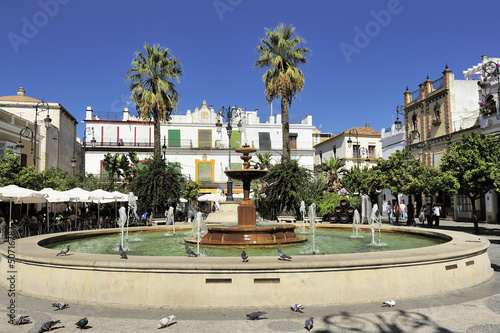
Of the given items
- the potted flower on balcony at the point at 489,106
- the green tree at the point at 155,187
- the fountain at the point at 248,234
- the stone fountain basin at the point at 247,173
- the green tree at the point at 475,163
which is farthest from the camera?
the potted flower on balcony at the point at 489,106

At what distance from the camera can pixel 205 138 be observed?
43375mm

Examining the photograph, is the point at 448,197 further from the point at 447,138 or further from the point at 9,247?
the point at 9,247

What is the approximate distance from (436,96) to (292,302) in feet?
107

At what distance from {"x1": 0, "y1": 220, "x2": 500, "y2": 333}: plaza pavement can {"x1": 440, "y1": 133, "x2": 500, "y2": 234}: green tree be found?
495 inches

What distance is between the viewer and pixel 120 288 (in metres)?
5.78

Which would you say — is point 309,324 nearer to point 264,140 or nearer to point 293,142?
point 264,140

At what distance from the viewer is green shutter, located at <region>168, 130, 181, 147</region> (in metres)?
42.7

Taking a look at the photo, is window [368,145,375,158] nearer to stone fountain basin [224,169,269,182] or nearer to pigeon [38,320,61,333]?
stone fountain basin [224,169,269,182]

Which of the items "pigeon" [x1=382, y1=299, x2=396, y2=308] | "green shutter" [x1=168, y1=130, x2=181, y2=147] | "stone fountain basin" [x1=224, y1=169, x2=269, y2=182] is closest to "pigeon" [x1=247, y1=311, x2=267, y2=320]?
"pigeon" [x1=382, y1=299, x2=396, y2=308]

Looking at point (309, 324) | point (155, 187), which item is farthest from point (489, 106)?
point (309, 324)

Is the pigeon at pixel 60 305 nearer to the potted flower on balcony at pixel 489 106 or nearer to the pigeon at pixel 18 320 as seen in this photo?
the pigeon at pixel 18 320

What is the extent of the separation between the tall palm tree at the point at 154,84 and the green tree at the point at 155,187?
1311mm

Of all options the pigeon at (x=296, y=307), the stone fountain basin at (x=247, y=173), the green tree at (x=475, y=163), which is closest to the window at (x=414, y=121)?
the green tree at (x=475, y=163)

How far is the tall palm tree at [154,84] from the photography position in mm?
23906
